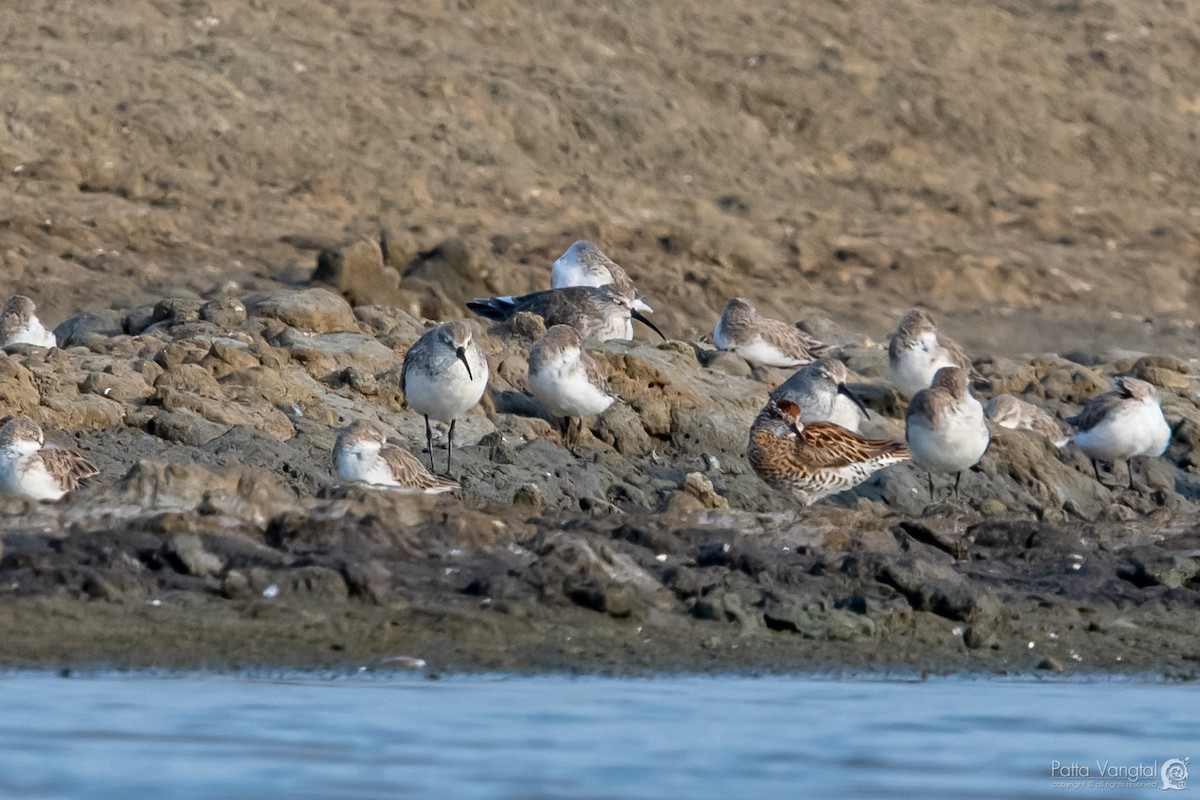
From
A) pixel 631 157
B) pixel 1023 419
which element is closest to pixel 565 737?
pixel 1023 419

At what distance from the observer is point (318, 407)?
13.2m

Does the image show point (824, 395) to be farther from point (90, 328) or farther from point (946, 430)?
point (90, 328)

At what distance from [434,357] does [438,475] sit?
77 centimetres

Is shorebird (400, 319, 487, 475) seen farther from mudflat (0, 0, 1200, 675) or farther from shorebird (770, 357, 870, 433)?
shorebird (770, 357, 870, 433)

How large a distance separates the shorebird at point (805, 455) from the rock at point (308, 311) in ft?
10.8

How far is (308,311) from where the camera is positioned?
582 inches

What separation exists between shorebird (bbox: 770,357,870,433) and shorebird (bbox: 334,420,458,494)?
3.30 meters

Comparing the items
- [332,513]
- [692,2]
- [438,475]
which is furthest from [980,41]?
[332,513]

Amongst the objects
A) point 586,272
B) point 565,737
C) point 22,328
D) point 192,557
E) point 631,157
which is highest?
point 565,737

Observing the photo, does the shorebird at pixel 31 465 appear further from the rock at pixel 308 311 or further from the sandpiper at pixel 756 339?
the sandpiper at pixel 756 339

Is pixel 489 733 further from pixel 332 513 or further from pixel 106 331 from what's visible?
pixel 106 331

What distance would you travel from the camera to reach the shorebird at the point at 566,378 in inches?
522

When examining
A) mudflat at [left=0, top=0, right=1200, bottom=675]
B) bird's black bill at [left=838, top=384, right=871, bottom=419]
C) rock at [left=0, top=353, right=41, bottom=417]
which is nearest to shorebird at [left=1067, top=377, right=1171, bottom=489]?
mudflat at [left=0, top=0, right=1200, bottom=675]

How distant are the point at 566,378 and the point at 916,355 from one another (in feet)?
9.99
